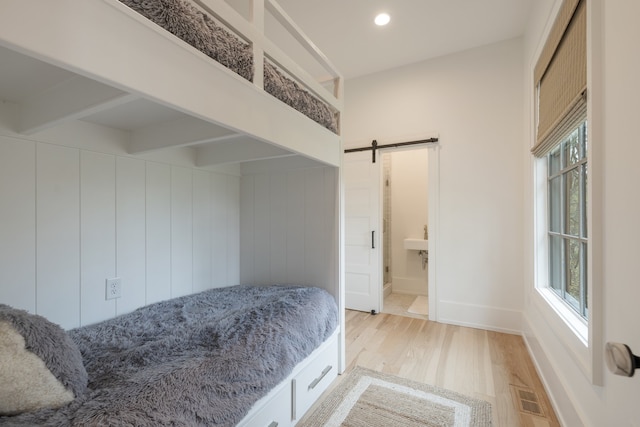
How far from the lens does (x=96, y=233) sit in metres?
1.48

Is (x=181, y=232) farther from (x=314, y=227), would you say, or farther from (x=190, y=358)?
(x=190, y=358)

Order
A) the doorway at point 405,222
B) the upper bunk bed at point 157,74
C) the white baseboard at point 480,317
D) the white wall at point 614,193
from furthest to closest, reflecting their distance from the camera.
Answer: the doorway at point 405,222 < the white baseboard at point 480,317 < the white wall at point 614,193 < the upper bunk bed at point 157,74

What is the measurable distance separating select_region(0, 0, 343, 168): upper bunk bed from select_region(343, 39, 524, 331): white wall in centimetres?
183

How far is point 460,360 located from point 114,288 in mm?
2420

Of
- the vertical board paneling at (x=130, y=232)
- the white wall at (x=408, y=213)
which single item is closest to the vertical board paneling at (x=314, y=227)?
the vertical board paneling at (x=130, y=232)

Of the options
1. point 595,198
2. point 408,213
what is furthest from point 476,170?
point 595,198

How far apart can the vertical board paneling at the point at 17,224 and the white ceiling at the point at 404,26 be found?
2.07m

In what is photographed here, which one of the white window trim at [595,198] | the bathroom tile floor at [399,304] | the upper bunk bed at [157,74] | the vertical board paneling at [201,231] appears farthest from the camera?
the bathroom tile floor at [399,304]

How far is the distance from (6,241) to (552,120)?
293 cm

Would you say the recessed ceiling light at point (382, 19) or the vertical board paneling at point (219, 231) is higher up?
the recessed ceiling light at point (382, 19)

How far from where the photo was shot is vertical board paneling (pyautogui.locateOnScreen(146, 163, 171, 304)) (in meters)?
1.74

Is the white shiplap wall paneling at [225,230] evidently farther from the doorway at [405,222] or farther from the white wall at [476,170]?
the doorway at [405,222]

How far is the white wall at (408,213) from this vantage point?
4.07 m

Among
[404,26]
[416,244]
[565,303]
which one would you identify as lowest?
[565,303]
